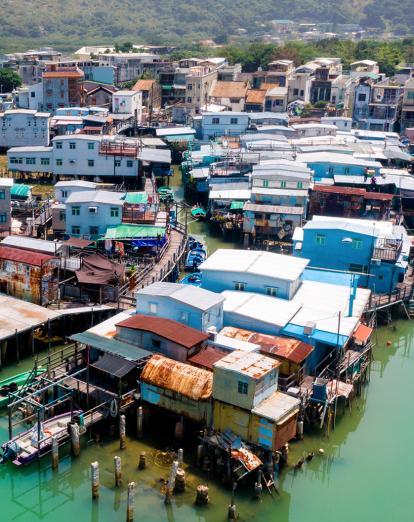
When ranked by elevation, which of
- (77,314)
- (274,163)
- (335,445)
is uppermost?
(274,163)

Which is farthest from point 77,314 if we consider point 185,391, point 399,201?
point 399,201

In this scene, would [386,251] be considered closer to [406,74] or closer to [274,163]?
[274,163]

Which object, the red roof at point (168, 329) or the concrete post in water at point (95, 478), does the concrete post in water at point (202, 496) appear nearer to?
the concrete post in water at point (95, 478)

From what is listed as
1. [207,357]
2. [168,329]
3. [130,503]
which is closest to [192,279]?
[168,329]

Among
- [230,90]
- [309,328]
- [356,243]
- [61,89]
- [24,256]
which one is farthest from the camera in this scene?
[230,90]

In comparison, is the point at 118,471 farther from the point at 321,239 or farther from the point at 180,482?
the point at 321,239

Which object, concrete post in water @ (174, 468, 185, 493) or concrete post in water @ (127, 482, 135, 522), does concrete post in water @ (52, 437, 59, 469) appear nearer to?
concrete post in water @ (127, 482, 135, 522)
